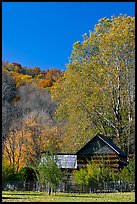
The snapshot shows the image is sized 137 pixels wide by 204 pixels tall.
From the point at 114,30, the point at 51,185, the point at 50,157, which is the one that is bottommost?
the point at 51,185

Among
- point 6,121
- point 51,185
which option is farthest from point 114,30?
point 6,121

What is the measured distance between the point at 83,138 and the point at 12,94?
1023 inches

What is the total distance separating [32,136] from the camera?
144ft

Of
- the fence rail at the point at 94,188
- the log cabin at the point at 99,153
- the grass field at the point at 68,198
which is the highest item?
the log cabin at the point at 99,153

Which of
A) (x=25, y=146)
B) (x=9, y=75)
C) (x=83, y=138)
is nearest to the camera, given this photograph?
(x=83, y=138)

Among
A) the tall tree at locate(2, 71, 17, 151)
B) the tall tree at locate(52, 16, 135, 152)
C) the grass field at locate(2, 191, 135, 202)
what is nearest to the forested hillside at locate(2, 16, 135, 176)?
the tall tree at locate(52, 16, 135, 152)

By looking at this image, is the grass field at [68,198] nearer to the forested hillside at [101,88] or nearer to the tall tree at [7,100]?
the forested hillside at [101,88]

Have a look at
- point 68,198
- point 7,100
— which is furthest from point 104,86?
point 7,100

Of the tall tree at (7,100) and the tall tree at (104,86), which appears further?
the tall tree at (7,100)

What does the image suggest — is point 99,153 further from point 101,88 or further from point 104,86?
point 104,86

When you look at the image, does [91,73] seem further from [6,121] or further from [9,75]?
[9,75]

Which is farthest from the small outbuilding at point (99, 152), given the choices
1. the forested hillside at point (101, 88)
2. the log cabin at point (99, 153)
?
the forested hillside at point (101, 88)

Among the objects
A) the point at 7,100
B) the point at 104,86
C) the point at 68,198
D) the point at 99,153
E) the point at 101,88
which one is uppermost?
the point at 7,100

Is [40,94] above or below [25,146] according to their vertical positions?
above
